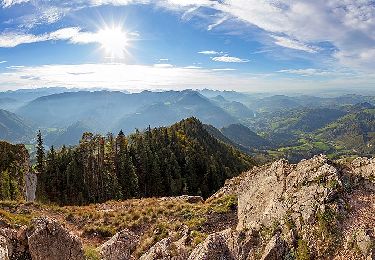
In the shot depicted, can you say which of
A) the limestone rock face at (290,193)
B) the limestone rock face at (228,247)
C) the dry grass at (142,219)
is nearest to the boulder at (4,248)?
the dry grass at (142,219)

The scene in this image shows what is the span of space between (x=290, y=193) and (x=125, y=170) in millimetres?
92505

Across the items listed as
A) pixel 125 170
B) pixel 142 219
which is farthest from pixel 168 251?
pixel 125 170

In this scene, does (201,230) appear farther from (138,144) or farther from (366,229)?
(138,144)

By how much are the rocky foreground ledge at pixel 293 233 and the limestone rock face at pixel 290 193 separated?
0.06 metres

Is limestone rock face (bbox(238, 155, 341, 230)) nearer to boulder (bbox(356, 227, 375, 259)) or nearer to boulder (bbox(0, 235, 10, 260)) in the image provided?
boulder (bbox(356, 227, 375, 259))

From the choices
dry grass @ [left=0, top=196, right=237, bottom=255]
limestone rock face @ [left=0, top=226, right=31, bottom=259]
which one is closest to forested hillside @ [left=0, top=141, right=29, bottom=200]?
dry grass @ [left=0, top=196, right=237, bottom=255]

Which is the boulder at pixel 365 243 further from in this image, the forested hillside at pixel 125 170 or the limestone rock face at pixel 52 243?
the forested hillside at pixel 125 170

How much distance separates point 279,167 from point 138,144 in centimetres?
10642

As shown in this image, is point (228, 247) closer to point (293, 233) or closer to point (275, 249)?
point (275, 249)

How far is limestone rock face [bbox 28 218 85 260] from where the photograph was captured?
2038 centimetres

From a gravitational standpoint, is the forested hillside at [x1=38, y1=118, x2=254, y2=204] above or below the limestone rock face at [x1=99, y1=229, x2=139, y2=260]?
below

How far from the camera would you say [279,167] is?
29.5m

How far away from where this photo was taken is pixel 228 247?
20.6m

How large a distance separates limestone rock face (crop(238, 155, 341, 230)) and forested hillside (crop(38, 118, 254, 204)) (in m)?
75.6
